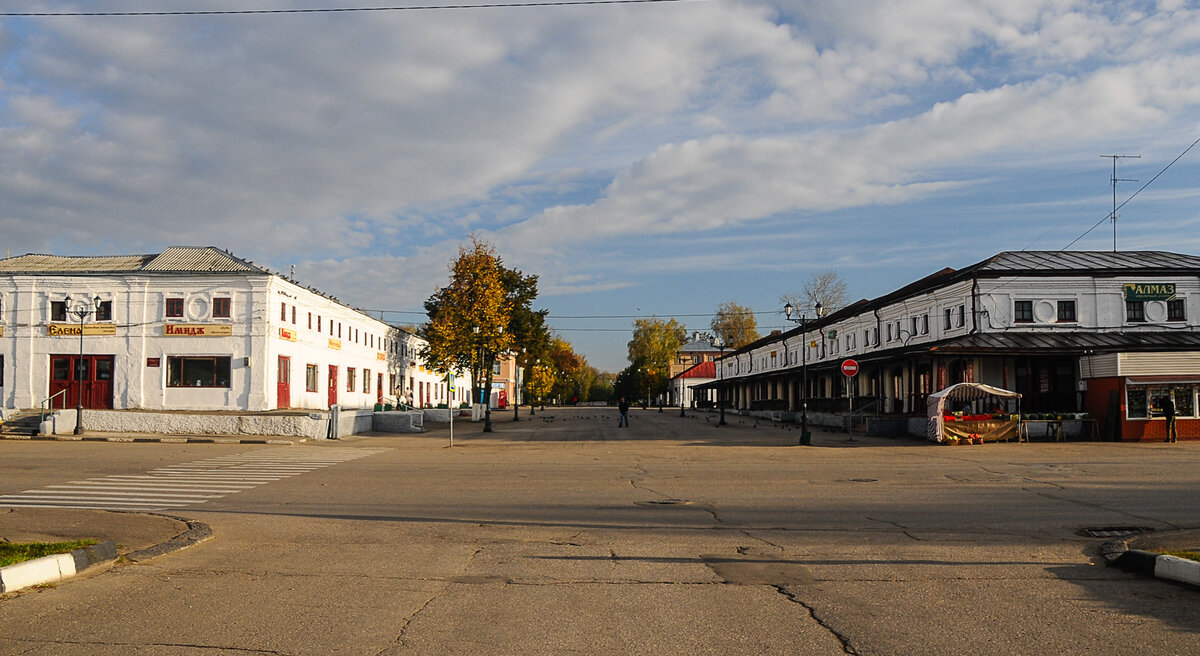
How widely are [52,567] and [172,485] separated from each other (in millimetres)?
9608

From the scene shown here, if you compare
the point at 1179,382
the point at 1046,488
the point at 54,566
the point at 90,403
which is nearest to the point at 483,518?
the point at 54,566

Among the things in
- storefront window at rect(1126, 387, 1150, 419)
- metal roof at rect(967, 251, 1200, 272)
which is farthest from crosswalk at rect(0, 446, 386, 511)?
metal roof at rect(967, 251, 1200, 272)

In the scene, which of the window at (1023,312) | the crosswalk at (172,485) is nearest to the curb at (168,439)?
the crosswalk at (172,485)

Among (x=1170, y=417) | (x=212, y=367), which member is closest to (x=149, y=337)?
(x=212, y=367)

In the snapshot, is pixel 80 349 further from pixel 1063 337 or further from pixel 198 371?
pixel 1063 337

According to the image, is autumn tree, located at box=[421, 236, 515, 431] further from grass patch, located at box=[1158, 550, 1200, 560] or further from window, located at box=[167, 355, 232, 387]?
grass patch, located at box=[1158, 550, 1200, 560]

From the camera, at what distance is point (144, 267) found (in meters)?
46.3

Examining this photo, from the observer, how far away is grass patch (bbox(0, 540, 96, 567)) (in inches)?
331

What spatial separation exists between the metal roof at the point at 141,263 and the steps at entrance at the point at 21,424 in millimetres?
8955

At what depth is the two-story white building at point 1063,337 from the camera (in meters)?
32.4

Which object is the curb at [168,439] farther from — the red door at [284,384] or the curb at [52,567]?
the curb at [52,567]

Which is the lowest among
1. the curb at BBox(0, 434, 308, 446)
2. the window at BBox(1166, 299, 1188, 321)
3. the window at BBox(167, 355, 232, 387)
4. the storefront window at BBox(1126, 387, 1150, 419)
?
the curb at BBox(0, 434, 308, 446)

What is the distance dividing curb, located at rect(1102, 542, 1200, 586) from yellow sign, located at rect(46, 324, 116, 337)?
1869 inches

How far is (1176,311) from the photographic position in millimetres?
40344
